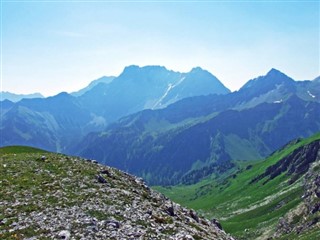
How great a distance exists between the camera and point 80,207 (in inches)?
1452

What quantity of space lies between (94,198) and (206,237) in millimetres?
10459

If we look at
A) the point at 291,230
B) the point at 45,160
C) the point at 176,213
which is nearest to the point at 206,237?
the point at 176,213

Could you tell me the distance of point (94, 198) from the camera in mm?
39344

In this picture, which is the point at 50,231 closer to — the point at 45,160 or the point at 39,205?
the point at 39,205

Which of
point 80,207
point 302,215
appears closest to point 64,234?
point 80,207

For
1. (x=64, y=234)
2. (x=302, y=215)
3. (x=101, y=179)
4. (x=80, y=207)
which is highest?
(x=101, y=179)

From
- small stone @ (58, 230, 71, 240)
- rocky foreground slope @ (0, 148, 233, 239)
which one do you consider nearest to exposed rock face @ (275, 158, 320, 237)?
rocky foreground slope @ (0, 148, 233, 239)

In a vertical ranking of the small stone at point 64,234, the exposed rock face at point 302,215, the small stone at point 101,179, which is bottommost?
the exposed rock face at point 302,215

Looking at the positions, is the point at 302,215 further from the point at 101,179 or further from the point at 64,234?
the point at 64,234

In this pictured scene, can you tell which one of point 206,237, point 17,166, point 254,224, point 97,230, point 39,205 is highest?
point 17,166

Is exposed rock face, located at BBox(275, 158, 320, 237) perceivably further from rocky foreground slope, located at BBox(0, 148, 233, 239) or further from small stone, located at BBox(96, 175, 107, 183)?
small stone, located at BBox(96, 175, 107, 183)

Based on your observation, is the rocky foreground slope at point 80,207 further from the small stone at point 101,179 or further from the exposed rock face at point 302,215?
the exposed rock face at point 302,215

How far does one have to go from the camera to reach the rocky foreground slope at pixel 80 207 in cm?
3316

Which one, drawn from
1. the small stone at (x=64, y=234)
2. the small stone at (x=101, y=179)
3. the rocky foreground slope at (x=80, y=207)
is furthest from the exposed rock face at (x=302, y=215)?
the small stone at (x=64, y=234)
